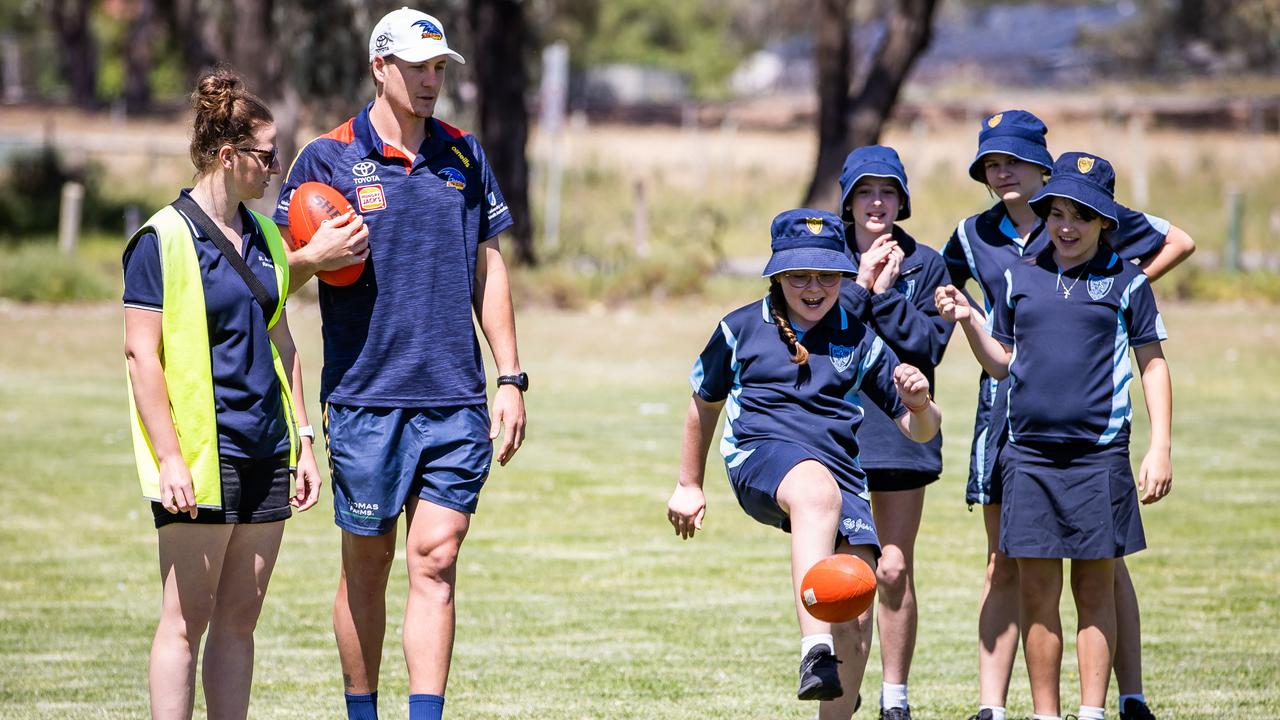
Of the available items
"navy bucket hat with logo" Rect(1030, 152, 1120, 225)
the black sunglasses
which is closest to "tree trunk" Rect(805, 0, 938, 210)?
"navy bucket hat with logo" Rect(1030, 152, 1120, 225)

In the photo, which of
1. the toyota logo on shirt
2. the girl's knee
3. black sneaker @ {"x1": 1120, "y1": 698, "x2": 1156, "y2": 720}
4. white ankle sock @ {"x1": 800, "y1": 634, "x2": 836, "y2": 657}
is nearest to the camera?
white ankle sock @ {"x1": 800, "y1": 634, "x2": 836, "y2": 657}

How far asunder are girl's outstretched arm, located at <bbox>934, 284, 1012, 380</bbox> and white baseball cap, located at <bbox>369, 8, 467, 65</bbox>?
1.74m

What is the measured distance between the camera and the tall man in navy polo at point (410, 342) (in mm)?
5156

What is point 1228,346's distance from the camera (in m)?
18.5

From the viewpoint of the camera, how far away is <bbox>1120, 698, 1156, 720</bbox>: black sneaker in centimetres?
590

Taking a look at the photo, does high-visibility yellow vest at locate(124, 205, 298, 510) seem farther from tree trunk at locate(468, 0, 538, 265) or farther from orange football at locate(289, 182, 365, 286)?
tree trunk at locate(468, 0, 538, 265)

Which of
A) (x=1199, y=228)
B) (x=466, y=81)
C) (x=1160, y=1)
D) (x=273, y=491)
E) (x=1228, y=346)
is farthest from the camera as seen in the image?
(x=1160, y=1)

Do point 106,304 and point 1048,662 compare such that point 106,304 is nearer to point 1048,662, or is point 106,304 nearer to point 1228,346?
point 1228,346

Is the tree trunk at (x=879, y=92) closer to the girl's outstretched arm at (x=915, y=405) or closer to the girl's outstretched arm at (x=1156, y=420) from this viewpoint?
the girl's outstretched arm at (x=1156, y=420)

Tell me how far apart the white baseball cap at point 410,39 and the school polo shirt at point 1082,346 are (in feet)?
6.91

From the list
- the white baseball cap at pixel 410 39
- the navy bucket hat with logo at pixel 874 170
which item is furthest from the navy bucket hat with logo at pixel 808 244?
the white baseball cap at pixel 410 39

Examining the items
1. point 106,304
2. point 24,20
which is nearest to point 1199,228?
point 106,304

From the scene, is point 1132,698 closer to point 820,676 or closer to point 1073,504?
point 1073,504

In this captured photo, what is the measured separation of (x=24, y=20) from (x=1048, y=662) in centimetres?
8057
